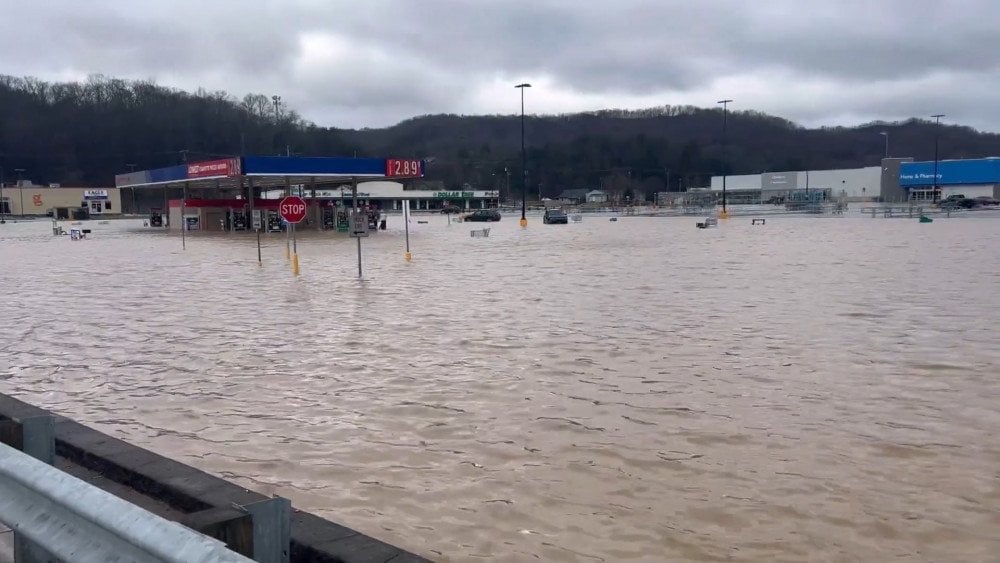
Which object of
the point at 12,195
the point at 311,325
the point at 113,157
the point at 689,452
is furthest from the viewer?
the point at 113,157

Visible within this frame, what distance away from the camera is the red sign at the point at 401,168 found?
5538 centimetres

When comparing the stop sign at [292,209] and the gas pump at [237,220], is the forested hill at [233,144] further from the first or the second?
the stop sign at [292,209]

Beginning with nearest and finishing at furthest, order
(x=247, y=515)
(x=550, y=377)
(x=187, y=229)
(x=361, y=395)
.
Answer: (x=247, y=515) < (x=361, y=395) < (x=550, y=377) < (x=187, y=229)

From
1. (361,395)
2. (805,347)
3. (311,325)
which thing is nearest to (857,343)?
(805,347)

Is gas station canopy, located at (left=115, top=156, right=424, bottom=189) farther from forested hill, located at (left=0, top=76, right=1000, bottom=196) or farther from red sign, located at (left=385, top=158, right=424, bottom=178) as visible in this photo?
forested hill, located at (left=0, top=76, right=1000, bottom=196)

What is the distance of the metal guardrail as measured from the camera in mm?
2820

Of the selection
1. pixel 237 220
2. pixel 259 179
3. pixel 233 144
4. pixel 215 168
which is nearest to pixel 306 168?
pixel 215 168

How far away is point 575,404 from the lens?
9.28 m

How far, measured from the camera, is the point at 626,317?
1548 centimetres

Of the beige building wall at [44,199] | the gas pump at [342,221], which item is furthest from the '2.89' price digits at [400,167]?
the beige building wall at [44,199]

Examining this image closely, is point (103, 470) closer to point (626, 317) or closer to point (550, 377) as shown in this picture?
point (550, 377)

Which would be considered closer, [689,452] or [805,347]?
[689,452]

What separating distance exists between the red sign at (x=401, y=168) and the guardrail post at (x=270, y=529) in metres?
52.0

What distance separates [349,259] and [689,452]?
81.1 ft
